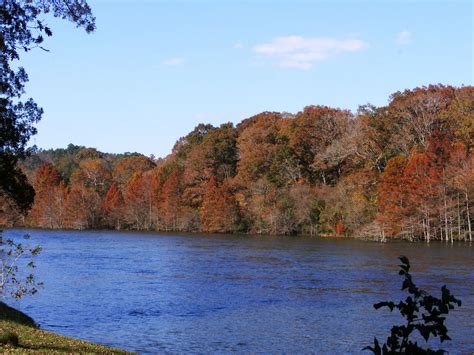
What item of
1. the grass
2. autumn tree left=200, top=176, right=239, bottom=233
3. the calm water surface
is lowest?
the calm water surface

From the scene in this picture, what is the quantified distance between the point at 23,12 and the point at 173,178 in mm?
80339

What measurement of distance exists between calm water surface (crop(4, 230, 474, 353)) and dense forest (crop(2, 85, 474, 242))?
54.0 ft

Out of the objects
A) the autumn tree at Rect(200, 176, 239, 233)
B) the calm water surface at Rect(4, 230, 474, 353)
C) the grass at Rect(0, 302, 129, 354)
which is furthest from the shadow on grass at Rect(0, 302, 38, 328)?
the autumn tree at Rect(200, 176, 239, 233)

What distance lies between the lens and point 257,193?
8169 centimetres

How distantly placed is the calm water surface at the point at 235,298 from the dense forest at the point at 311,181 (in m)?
16.5

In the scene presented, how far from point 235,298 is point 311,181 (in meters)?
A: 59.3

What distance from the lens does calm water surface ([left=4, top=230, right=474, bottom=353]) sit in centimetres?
1845

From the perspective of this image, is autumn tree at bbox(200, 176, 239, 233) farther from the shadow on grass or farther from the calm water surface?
the shadow on grass

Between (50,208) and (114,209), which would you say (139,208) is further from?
(50,208)

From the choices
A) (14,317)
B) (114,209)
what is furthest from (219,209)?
(14,317)

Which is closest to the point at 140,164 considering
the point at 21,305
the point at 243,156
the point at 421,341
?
the point at 243,156

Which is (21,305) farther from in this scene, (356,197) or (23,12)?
(356,197)

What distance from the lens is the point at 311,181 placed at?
275 feet

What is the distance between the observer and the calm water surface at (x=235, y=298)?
60.5ft
